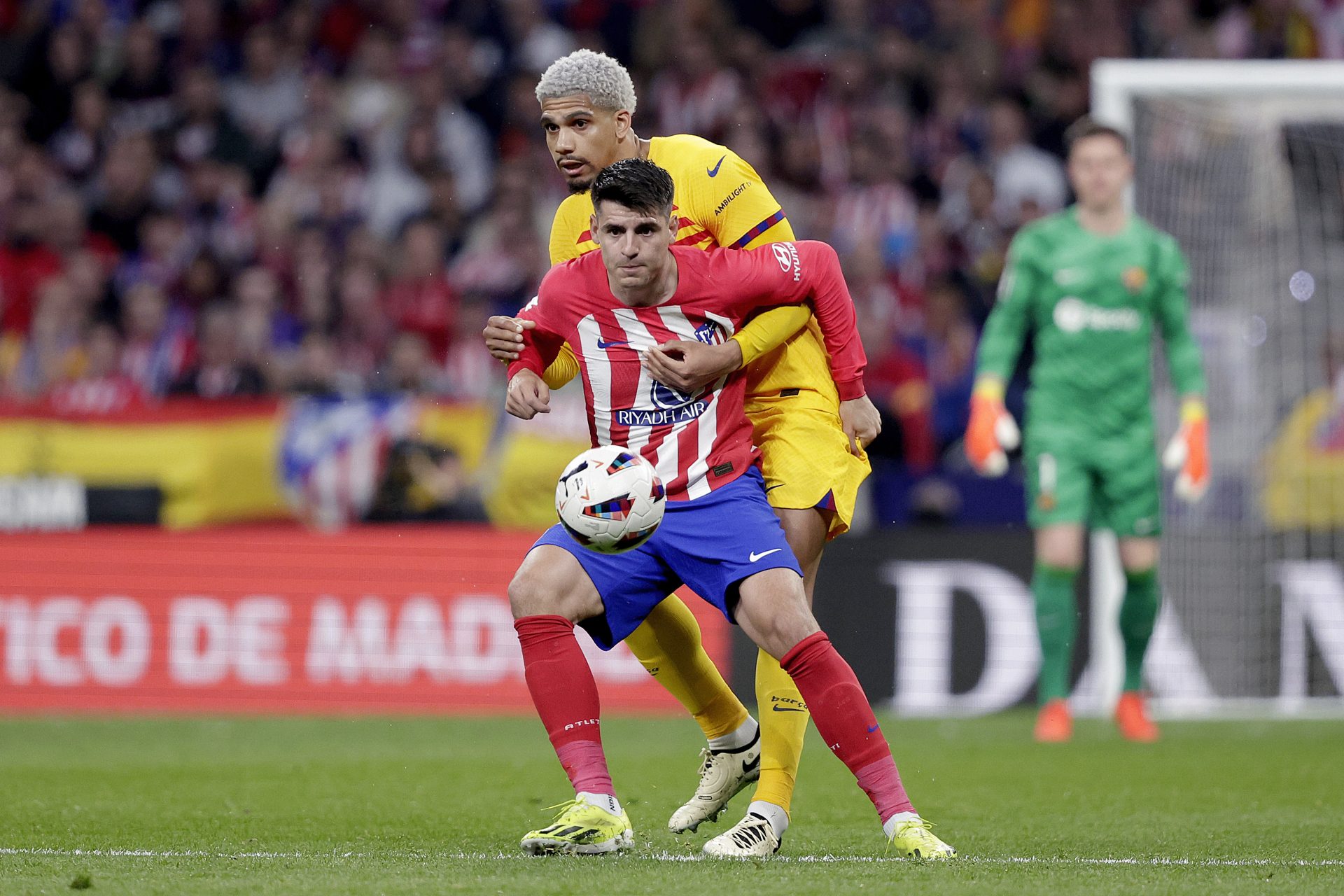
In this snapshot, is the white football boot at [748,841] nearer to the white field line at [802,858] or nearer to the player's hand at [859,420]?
the white field line at [802,858]

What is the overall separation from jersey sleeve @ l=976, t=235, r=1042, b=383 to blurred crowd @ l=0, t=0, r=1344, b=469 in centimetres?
254

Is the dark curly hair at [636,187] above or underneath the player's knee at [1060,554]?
above

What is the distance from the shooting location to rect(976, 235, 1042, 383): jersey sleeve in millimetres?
8203

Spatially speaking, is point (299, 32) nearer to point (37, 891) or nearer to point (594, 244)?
point (594, 244)

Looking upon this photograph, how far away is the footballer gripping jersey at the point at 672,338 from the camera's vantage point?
468 centimetres

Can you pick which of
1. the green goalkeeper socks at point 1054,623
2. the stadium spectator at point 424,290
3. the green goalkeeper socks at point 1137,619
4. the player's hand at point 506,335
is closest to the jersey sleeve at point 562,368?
the player's hand at point 506,335

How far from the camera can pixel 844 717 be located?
445 cm

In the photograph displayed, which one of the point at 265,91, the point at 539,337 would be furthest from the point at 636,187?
the point at 265,91

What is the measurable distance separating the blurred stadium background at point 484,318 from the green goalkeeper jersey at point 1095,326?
1.48 metres

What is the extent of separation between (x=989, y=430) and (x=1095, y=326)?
2.32ft

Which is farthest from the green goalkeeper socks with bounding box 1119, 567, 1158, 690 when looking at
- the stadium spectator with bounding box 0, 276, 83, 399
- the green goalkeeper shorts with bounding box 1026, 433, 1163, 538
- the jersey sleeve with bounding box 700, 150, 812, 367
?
the stadium spectator with bounding box 0, 276, 83, 399

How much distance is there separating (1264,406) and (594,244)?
6015 mm

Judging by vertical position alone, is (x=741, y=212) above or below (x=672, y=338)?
above

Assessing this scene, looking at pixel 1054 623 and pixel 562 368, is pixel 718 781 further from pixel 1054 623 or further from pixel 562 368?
pixel 1054 623
